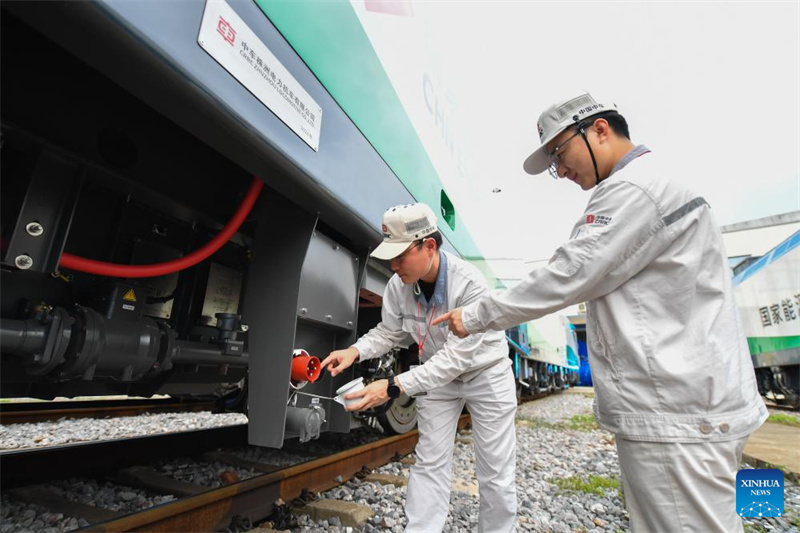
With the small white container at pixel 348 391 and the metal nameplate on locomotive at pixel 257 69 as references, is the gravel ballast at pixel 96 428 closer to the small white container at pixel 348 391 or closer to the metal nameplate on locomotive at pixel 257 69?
the small white container at pixel 348 391

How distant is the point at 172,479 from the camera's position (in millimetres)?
2500

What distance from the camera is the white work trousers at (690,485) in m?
1.12

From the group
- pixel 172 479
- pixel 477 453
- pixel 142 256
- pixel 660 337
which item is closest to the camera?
pixel 660 337

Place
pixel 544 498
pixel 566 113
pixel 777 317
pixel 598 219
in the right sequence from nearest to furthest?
pixel 598 219 < pixel 566 113 < pixel 544 498 < pixel 777 317

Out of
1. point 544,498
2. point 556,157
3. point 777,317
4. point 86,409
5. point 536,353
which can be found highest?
point 777,317

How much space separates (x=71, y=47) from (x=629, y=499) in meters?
1.86

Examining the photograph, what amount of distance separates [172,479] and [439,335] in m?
1.75

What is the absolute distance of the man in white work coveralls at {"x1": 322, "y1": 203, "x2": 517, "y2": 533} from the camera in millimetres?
2107

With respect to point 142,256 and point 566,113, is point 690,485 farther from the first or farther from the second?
point 142,256

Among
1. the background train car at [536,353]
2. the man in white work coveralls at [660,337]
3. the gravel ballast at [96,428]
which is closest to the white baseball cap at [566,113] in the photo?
the man in white work coveralls at [660,337]

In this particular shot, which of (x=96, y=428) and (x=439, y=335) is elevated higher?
(x=439, y=335)

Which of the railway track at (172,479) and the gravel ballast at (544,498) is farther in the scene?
the gravel ballast at (544,498)

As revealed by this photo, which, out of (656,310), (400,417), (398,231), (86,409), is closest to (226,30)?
(398,231)

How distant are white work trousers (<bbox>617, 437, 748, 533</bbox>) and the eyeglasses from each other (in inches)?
40.8
